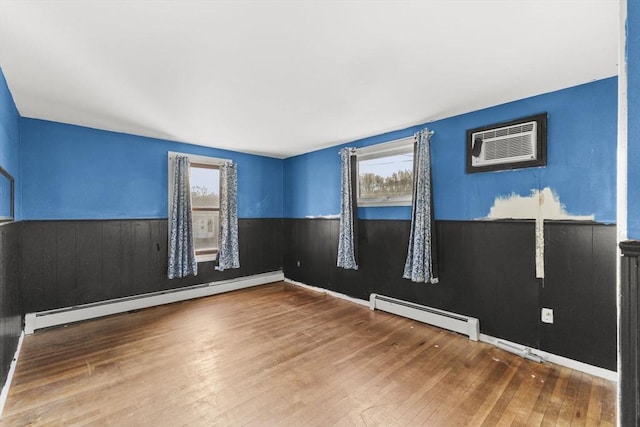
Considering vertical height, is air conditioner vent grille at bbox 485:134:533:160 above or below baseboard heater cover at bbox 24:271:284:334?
above

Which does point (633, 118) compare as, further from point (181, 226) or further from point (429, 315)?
point (181, 226)

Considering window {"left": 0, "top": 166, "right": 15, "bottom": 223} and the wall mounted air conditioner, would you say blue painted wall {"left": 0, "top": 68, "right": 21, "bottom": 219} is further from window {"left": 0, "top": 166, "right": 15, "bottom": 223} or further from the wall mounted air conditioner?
the wall mounted air conditioner

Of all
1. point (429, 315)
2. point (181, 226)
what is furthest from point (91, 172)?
point (429, 315)

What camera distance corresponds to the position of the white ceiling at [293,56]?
1.51 meters

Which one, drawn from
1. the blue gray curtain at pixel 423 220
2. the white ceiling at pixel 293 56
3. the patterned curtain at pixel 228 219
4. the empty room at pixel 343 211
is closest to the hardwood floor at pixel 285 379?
the empty room at pixel 343 211

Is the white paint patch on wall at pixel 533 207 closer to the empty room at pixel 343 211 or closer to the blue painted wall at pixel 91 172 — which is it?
the empty room at pixel 343 211

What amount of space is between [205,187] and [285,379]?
3419mm

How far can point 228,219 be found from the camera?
4664 mm

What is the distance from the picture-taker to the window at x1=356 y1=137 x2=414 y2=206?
3.64 metres

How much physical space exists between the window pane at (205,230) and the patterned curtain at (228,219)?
0.56ft

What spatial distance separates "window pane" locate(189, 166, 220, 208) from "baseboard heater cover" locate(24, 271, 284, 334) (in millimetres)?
1333

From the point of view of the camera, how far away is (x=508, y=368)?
93.2 inches

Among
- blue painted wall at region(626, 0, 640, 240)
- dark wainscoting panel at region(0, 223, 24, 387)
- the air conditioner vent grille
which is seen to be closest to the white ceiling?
the air conditioner vent grille

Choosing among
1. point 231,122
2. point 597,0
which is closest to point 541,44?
point 597,0
